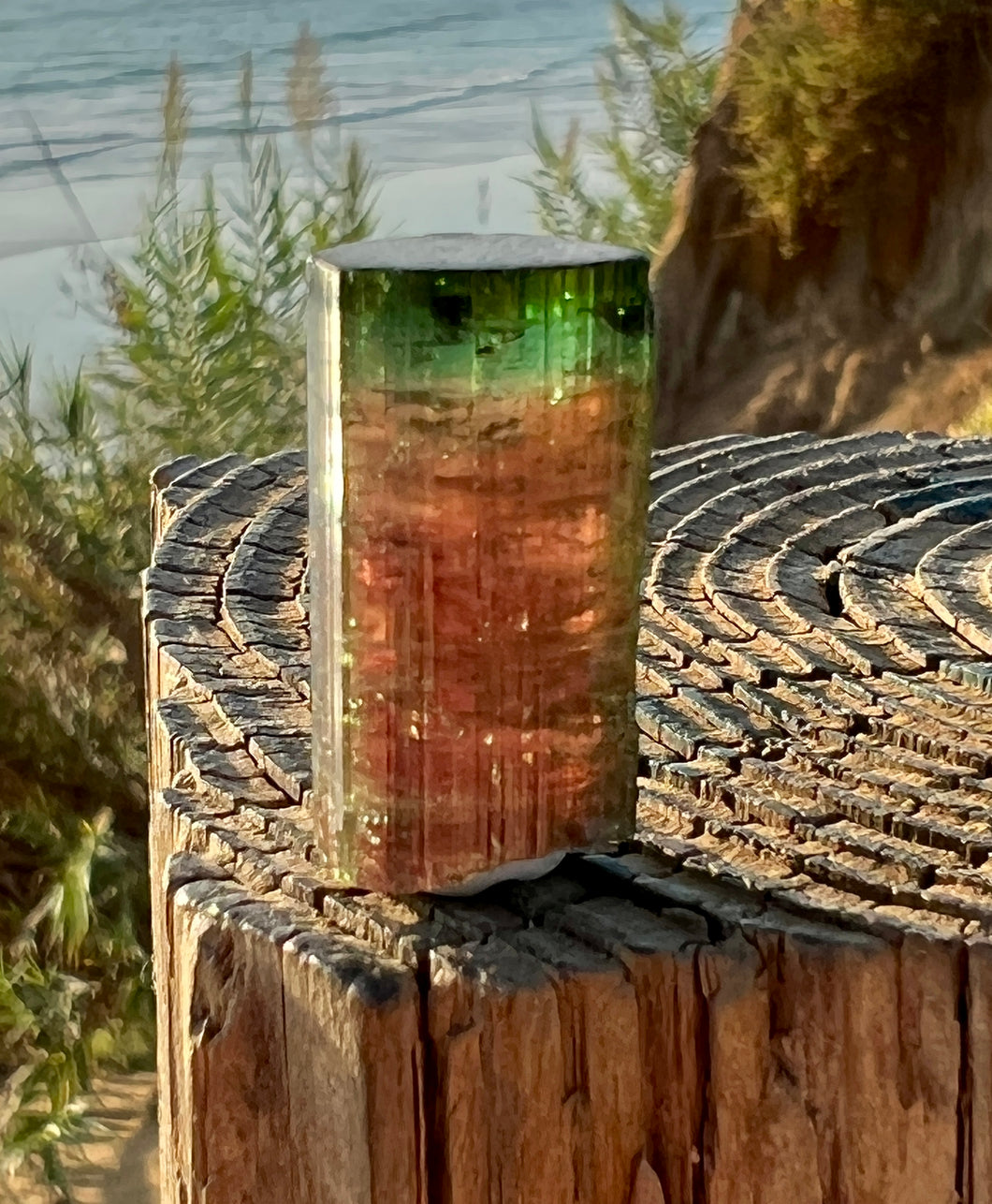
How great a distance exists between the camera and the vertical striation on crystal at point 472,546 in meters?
1.09

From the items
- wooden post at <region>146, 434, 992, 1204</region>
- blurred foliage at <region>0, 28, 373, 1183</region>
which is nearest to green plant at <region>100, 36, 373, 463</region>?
blurred foliage at <region>0, 28, 373, 1183</region>

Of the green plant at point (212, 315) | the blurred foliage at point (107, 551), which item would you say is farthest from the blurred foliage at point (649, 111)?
the green plant at point (212, 315)

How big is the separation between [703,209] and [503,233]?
7355 mm

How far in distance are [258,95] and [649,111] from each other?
2.32 metres

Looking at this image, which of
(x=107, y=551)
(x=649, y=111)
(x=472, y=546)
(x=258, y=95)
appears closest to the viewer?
(x=472, y=546)

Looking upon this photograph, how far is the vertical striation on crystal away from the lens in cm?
109

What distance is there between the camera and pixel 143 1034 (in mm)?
4977

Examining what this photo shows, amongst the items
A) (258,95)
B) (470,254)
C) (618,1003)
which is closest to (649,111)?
(258,95)

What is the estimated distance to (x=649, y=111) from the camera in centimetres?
A: 877

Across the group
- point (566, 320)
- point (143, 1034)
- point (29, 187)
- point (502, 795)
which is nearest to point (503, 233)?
point (566, 320)

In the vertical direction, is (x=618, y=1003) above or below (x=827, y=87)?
below

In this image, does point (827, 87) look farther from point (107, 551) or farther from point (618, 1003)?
point (618, 1003)

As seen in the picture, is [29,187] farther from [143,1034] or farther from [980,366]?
[143,1034]

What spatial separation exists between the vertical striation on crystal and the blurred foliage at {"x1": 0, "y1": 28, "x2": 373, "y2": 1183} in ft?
11.4
